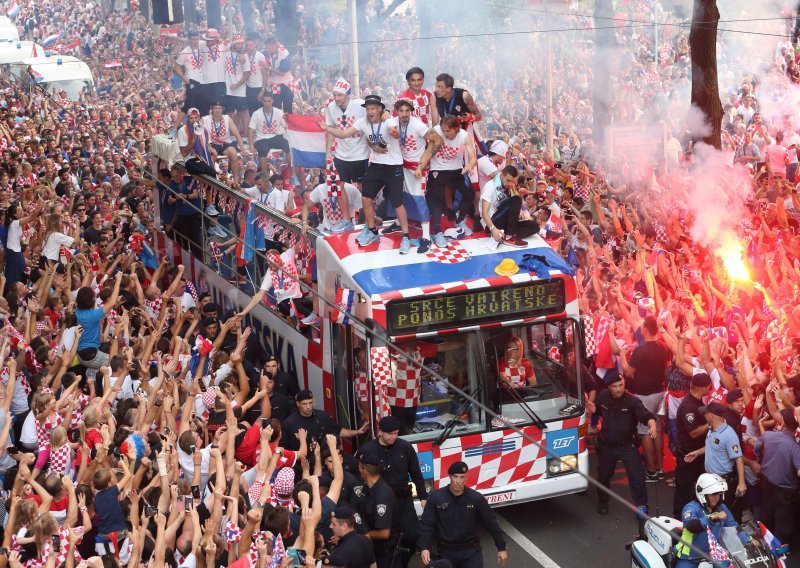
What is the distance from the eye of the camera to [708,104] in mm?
18359

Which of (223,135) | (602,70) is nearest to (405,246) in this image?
(223,135)

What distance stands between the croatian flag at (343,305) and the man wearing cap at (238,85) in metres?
9.34

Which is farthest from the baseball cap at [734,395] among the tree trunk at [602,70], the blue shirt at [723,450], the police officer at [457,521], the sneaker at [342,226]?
the tree trunk at [602,70]

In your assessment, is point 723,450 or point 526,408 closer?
point 723,450

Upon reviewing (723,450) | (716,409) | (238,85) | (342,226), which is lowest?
(723,450)

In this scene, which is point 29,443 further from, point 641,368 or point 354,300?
point 641,368

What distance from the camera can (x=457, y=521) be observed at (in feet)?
27.6

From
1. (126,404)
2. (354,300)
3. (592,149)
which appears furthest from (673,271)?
(592,149)

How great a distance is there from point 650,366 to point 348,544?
13.9 ft

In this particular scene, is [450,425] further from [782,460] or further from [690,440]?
[782,460]

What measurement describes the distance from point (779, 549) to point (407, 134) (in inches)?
198

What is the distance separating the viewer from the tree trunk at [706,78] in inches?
716

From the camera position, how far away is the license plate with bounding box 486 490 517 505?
9766 mm

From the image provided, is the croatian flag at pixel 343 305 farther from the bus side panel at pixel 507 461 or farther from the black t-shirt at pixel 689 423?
the black t-shirt at pixel 689 423
